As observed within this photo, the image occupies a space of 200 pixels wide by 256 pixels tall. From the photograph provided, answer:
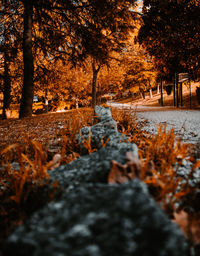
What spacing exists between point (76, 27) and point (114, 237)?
19.3 ft

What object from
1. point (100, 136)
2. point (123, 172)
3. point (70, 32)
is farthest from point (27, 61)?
point (123, 172)

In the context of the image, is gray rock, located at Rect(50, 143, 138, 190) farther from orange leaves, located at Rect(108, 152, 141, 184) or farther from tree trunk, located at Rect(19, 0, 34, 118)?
tree trunk, located at Rect(19, 0, 34, 118)

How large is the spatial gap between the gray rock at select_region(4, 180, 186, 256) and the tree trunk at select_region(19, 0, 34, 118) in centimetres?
554

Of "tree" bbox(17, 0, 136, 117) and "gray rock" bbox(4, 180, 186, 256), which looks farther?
"tree" bbox(17, 0, 136, 117)

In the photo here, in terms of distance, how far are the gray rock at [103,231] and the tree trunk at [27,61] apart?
5.54 metres

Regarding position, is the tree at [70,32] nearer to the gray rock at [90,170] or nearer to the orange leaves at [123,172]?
the gray rock at [90,170]

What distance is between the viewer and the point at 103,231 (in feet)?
1.75

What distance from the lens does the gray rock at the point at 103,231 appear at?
0.49m

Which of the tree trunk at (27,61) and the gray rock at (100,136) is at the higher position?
the tree trunk at (27,61)

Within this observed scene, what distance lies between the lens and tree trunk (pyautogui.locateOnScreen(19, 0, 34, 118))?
5102 mm

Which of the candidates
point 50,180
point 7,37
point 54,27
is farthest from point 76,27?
point 50,180

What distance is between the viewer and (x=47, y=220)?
23.5 inches

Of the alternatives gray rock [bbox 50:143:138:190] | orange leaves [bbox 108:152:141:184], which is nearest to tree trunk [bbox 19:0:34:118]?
gray rock [bbox 50:143:138:190]

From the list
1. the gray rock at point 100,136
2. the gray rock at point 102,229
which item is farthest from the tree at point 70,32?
the gray rock at point 102,229
